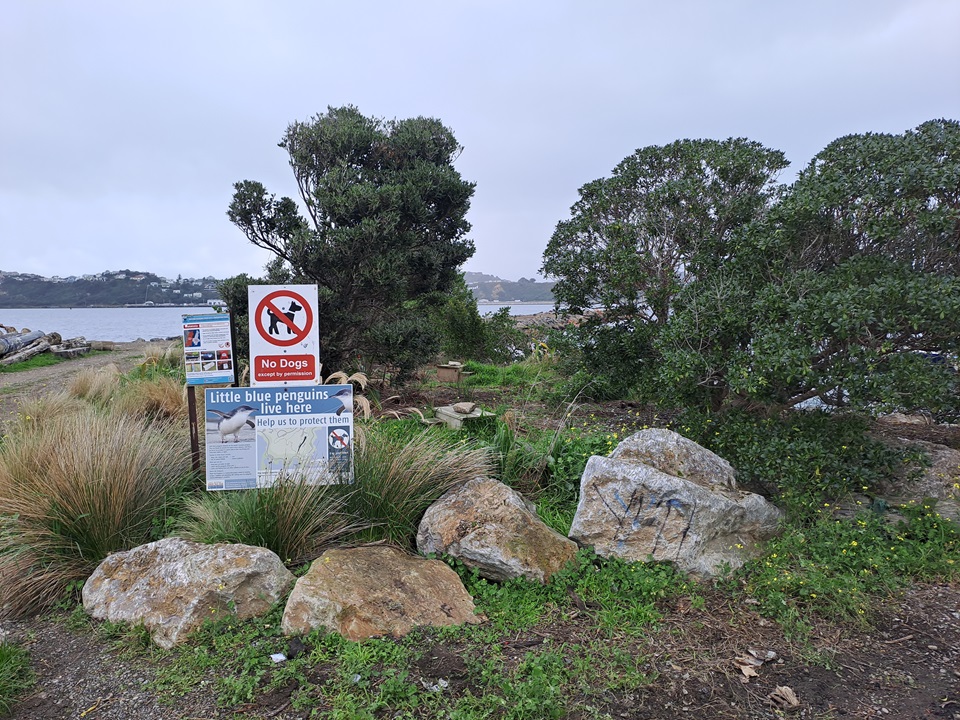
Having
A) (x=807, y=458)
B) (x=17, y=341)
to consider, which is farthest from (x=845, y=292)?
(x=17, y=341)

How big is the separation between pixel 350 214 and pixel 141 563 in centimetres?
599

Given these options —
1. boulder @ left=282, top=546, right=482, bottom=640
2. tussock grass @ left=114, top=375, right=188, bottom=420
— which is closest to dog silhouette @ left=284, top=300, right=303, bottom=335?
boulder @ left=282, top=546, right=482, bottom=640

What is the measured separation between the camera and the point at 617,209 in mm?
7234

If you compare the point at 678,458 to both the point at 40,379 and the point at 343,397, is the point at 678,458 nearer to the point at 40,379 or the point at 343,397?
the point at 343,397

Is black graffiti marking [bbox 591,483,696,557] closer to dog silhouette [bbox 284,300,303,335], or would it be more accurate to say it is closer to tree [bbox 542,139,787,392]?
tree [bbox 542,139,787,392]

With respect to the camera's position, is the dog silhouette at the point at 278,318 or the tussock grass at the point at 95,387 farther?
the tussock grass at the point at 95,387

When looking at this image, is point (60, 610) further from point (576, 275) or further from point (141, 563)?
point (576, 275)

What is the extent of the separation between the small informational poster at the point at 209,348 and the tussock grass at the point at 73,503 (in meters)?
0.77

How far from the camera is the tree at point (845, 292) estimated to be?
4.45m

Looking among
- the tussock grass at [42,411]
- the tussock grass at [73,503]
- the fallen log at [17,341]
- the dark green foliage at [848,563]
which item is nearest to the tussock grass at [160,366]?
the tussock grass at [42,411]

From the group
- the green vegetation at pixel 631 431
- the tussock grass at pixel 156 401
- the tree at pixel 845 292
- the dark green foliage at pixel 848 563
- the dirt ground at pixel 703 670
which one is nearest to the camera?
the dirt ground at pixel 703 670

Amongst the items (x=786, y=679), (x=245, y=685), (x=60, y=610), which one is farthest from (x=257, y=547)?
(x=786, y=679)

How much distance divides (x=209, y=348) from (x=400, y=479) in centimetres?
186

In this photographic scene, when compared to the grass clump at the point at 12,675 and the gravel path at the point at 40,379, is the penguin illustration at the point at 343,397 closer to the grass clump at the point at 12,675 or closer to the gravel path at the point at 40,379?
the grass clump at the point at 12,675
